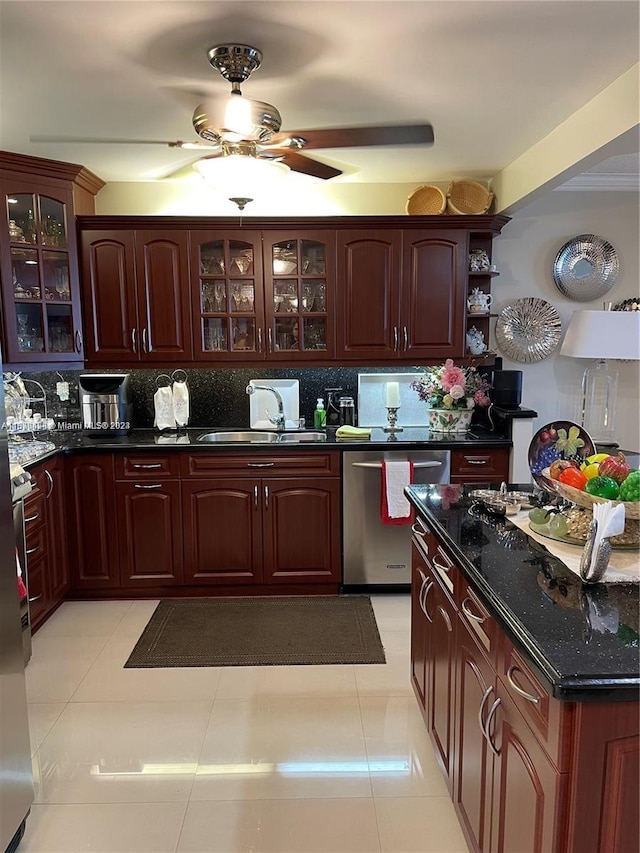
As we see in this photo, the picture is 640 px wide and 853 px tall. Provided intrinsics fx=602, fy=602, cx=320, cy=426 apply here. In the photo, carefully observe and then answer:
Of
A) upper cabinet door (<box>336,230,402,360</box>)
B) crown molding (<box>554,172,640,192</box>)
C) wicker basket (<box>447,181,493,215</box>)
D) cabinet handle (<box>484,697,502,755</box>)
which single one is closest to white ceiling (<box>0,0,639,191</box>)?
wicker basket (<box>447,181,493,215</box>)

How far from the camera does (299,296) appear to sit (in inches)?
148

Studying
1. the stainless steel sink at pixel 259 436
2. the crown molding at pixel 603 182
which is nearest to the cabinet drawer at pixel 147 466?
the stainless steel sink at pixel 259 436

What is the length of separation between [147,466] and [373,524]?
4.52 ft

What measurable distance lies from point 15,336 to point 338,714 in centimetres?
259

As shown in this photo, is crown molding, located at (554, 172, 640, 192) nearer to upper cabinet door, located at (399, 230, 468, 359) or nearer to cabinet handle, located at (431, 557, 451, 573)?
upper cabinet door, located at (399, 230, 468, 359)

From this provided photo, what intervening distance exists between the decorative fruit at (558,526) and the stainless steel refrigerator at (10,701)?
165 centimetres

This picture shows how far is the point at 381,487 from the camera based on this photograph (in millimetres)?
3541

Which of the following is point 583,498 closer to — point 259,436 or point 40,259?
point 259,436

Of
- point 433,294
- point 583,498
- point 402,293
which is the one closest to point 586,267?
point 433,294

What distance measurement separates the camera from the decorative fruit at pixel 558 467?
1884mm

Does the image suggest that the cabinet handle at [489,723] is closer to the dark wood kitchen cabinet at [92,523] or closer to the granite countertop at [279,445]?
the granite countertop at [279,445]

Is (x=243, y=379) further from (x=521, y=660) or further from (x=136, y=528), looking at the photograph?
(x=521, y=660)

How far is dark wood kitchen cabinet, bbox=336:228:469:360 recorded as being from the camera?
3.71 meters

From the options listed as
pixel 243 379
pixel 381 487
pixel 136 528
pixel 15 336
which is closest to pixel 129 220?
pixel 15 336
